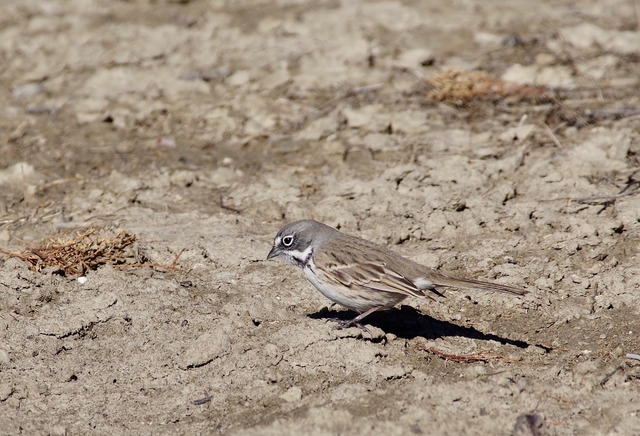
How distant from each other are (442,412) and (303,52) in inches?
264

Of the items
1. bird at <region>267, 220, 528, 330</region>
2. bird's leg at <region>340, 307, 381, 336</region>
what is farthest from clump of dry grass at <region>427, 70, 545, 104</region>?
bird's leg at <region>340, 307, 381, 336</region>

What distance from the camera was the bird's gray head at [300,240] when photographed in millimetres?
7605

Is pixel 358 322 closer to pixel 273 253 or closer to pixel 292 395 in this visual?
pixel 273 253

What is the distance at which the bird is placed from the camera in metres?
7.19

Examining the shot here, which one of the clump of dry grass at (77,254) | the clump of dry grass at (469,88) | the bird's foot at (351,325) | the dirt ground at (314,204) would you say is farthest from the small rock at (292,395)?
the clump of dry grass at (469,88)

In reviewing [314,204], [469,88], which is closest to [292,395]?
[314,204]

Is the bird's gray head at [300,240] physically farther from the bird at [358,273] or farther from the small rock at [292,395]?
the small rock at [292,395]

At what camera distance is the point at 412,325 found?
7641 mm

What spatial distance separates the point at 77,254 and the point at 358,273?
2.51m

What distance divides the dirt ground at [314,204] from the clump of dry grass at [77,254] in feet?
0.37

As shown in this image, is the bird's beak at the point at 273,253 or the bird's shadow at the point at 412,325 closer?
the bird's shadow at the point at 412,325

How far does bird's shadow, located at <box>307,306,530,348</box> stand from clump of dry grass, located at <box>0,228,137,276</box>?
6.21ft

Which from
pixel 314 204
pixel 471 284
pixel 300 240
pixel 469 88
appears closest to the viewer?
pixel 471 284

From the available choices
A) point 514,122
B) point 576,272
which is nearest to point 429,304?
point 576,272
